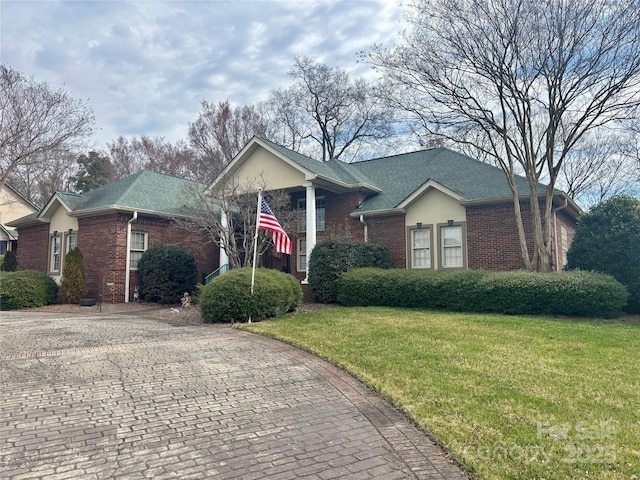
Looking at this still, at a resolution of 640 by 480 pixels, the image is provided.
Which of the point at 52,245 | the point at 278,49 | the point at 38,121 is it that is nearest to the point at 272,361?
the point at 278,49

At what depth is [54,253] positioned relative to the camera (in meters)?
20.0

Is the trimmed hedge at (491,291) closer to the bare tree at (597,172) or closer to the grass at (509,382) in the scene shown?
the grass at (509,382)

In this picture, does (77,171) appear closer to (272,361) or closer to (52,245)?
(52,245)

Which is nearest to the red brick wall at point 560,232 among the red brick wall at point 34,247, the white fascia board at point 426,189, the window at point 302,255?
the white fascia board at point 426,189

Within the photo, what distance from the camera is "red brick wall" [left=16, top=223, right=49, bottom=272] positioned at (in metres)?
20.6

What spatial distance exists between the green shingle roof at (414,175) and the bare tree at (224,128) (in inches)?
629

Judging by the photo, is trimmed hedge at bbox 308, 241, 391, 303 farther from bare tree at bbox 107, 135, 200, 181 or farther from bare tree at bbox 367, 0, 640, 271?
bare tree at bbox 107, 135, 200, 181

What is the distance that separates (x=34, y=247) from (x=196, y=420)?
21.2 metres

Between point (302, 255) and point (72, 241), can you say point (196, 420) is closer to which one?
point (302, 255)

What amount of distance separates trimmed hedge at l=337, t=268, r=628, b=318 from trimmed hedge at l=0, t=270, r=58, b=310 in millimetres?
11625

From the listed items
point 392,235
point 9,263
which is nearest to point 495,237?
point 392,235

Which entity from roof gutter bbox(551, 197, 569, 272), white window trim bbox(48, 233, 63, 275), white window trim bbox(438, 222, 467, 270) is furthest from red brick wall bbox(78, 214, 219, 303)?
roof gutter bbox(551, 197, 569, 272)

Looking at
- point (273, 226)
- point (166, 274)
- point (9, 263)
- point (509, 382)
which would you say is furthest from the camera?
point (9, 263)

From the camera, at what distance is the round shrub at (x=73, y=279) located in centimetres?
1670
